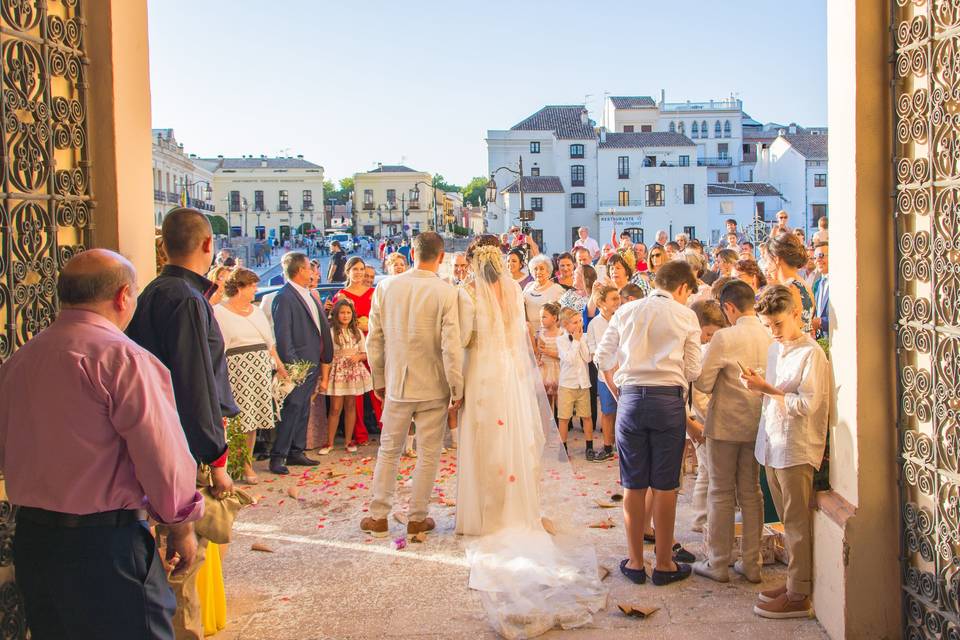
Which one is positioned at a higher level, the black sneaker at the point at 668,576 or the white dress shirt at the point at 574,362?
the white dress shirt at the point at 574,362

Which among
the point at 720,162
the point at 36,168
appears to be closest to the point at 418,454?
the point at 36,168

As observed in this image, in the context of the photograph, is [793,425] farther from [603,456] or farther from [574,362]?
[574,362]

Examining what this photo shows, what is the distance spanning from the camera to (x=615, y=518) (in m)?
7.09

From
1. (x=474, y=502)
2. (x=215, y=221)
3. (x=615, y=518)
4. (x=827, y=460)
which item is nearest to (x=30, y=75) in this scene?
(x=474, y=502)

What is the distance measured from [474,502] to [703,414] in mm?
1895

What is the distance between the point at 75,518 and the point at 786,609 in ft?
13.0

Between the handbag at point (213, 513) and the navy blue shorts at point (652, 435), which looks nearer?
the handbag at point (213, 513)

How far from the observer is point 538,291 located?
10406mm

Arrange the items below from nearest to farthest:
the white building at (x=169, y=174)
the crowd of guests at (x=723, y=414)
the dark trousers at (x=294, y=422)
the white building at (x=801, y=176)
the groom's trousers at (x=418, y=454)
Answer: the crowd of guests at (x=723, y=414)
the groom's trousers at (x=418, y=454)
the dark trousers at (x=294, y=422)
the white building at (x=801, y=176)
the white building at (x=169, y=174)

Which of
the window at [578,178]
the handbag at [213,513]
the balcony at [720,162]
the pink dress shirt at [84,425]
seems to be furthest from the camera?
the balcony at [720,162]

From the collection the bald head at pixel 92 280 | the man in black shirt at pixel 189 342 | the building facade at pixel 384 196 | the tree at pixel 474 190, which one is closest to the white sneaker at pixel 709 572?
the man in black shirt at pixel 189 342

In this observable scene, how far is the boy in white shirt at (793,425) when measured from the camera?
4.90m

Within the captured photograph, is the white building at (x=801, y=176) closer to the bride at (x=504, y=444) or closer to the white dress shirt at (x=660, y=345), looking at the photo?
the bride at (x=504, y=444)

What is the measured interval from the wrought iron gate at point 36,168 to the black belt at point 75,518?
0.73 meters
